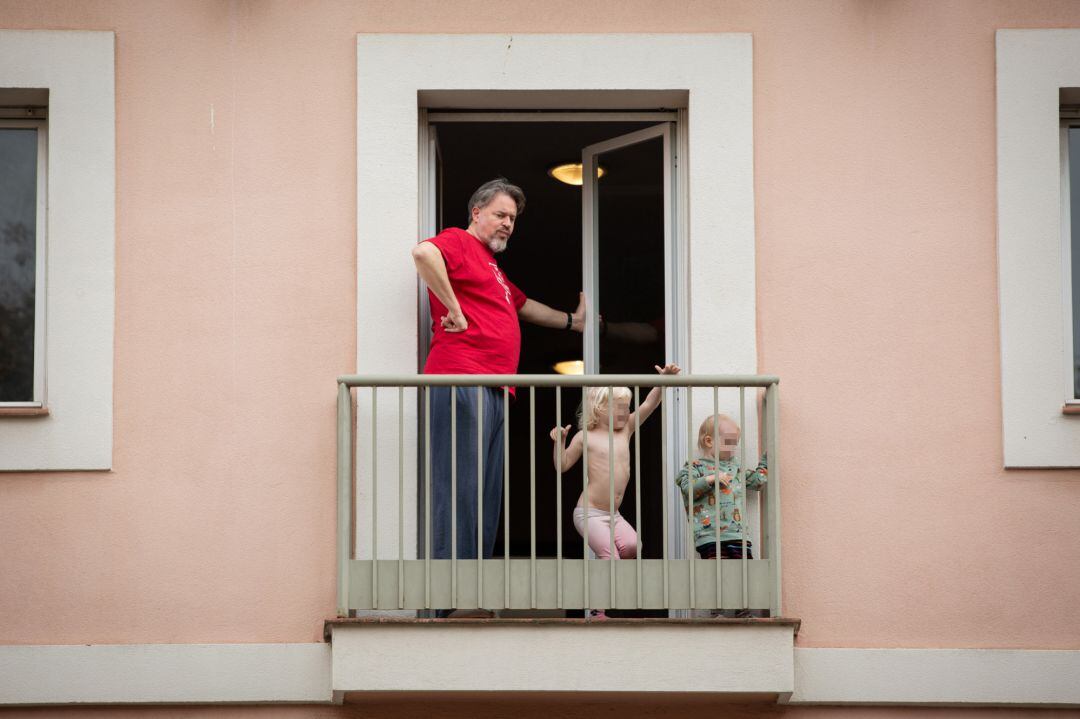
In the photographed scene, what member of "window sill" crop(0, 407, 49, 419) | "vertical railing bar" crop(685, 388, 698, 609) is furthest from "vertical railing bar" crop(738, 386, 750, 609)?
"window sill" crop(0, 407, 49, 419)

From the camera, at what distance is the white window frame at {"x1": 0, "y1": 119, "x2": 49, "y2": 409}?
Answer: 22.1 feet

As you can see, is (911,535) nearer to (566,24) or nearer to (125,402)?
(566,24)

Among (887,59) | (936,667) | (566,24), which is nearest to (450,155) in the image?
(566,24)

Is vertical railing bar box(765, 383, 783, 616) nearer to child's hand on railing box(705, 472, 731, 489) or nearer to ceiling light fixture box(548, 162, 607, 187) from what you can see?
child's hand on railing box(705, 472, 731, 489)

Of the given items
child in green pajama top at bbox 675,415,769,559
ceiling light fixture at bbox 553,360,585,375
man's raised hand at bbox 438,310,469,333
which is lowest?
child in green pajama top at bbox 675,415,769,559

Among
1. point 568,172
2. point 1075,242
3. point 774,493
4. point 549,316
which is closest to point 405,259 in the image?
point 549,316

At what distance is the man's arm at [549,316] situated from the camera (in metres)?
7.08

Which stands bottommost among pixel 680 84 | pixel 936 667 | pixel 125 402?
pixel 936 667

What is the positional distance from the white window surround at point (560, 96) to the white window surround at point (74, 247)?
3.59ft

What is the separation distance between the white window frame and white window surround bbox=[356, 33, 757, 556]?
4.64ft

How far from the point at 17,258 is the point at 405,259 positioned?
176 cm

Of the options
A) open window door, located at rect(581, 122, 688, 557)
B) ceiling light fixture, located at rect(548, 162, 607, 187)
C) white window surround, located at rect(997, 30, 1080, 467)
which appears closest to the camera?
white window surround, located at rect(997, 30, 1080, 467)

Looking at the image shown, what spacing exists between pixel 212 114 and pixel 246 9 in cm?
50

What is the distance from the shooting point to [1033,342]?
665 cm
